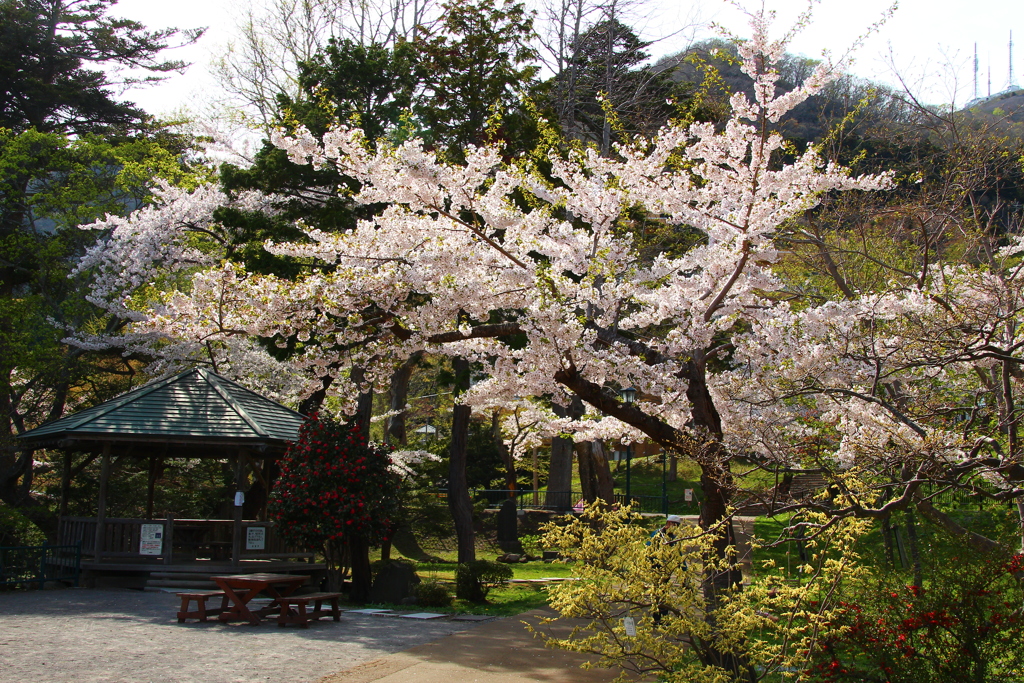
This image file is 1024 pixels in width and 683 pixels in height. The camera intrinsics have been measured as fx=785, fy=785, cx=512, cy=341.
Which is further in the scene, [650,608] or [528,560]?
[528,560]

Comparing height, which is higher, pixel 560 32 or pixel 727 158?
pixel 560 32

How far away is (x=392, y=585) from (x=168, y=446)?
5.32 m

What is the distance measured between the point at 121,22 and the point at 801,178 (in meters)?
22.7

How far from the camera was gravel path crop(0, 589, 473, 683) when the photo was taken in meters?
6.79

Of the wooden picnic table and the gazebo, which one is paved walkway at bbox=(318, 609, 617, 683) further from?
the gazebo

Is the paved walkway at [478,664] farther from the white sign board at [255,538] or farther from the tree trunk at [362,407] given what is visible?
the white sign board at [255,538]

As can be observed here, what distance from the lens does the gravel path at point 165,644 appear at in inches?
267

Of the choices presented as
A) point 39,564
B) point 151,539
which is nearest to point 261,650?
point 151,539

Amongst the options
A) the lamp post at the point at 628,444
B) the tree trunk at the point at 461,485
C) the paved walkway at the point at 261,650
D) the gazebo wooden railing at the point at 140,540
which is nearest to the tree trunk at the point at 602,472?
the lamp post at the point at 628,444

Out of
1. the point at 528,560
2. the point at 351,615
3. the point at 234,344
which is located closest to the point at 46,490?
the point at 234,344

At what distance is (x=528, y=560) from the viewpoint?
19906 millimetres

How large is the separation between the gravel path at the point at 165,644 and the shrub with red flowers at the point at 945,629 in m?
4.49

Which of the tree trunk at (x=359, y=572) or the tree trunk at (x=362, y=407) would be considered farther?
the tree trunk at (x=362, y=407)

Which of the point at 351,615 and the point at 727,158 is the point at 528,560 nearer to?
the point at 351,615
